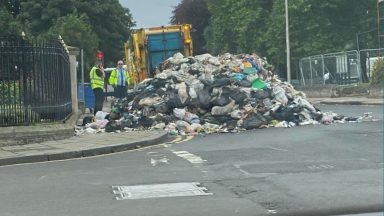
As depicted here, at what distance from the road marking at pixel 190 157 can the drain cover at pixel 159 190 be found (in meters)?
2.02

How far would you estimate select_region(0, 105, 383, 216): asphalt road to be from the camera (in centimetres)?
659

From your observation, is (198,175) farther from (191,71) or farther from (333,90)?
(333,90)

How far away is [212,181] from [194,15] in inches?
2384

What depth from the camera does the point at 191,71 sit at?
1830 cm

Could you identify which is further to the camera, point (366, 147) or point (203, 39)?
point (203, 39)

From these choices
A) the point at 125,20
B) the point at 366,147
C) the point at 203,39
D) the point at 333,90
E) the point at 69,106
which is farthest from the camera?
the point at 203,39

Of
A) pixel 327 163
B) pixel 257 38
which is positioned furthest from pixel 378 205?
pixel 257 38

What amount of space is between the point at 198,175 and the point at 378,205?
9.60 ft

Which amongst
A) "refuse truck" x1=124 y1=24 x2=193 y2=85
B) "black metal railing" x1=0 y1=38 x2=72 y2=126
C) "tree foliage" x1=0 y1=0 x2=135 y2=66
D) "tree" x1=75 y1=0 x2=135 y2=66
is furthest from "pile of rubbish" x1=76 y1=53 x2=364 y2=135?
"tree" x1=75 y1=0 x2=135 y2=66

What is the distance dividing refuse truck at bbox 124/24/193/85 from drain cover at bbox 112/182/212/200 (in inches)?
610

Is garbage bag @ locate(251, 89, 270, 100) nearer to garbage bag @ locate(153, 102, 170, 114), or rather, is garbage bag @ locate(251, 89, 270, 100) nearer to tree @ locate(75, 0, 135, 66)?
garbage bag @ locate(153, 102, 170, 114)

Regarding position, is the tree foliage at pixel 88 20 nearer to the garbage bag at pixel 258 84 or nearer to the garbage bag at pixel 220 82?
the garbage bag at pixel 258 84

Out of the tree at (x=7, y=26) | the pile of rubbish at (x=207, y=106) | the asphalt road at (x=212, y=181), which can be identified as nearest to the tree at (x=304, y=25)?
the tree at (x=7, y=26)

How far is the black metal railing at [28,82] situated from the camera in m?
12.6
